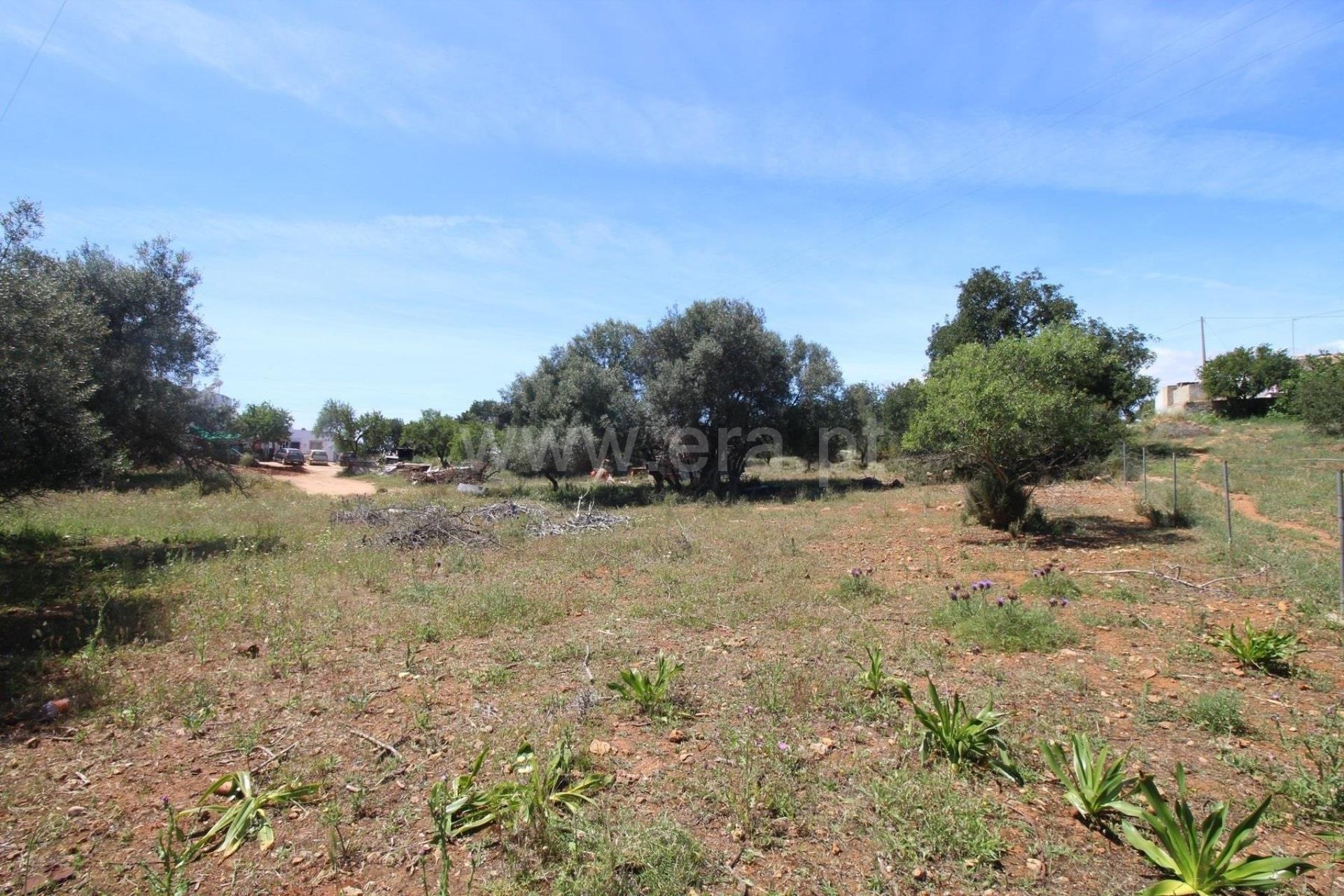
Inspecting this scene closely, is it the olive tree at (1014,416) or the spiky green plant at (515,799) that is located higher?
the olive tree at (1014,416)

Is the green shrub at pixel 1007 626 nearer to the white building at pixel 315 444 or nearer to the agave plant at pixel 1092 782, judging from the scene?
the agave plant at pixel 1092 782

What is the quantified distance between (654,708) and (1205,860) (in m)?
2.96

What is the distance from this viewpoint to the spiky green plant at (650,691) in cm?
453

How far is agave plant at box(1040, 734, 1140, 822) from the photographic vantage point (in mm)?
3186

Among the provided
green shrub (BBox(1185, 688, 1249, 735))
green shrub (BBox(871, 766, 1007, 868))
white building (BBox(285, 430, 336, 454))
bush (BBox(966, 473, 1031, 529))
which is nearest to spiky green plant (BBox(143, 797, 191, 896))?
green shrub (BBox(871, 766, 1007, 868))

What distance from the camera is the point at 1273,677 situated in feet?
16.2

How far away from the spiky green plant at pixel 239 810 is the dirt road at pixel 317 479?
78.1ft

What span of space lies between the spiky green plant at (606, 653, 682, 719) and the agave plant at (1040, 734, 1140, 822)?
2.33 metres

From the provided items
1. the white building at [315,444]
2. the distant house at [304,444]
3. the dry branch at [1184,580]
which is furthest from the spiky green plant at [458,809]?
the white building at [315,444]

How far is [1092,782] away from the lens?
326cm

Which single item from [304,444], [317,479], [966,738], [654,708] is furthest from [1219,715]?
[304,444]

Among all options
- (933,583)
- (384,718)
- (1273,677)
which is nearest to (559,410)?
(933,583)

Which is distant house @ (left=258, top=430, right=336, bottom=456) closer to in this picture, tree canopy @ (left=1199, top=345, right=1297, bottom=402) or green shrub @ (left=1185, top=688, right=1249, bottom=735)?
green shrub @ (left=1185, top=688, right=1249, bottom=735)

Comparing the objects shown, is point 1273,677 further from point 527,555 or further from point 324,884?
point 527,555
